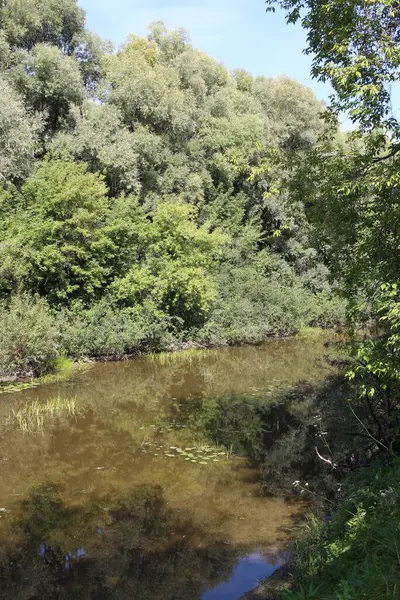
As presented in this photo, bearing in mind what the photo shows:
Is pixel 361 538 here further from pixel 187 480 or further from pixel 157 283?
pixel 157 283

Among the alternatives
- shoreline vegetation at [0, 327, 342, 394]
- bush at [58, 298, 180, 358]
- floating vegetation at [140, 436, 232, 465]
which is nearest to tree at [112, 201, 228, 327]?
bush at [58, 298, 180, 358]

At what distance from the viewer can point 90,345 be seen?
763 inches

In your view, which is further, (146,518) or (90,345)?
(90,345)

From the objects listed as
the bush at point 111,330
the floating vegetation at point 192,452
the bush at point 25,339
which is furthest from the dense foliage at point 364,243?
the bush at point 111,330

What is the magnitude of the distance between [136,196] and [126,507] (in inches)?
723

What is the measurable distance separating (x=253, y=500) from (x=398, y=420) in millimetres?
2844

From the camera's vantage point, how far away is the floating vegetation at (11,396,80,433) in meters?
11.9

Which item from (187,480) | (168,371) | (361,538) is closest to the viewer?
(361,538)

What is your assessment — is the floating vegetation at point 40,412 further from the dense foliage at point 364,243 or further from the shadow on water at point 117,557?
the dense foliage at point 364,243

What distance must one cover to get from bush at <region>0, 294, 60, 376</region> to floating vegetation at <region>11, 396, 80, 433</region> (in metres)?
2.52

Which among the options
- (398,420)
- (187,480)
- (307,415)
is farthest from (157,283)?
(398,420)

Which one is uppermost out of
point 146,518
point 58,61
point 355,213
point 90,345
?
point 58,61

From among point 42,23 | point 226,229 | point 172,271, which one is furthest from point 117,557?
point 42,23

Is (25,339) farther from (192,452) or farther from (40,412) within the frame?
(192,452)
